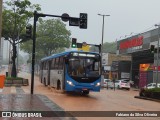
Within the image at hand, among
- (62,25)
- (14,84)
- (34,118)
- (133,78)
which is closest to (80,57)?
(14,84)

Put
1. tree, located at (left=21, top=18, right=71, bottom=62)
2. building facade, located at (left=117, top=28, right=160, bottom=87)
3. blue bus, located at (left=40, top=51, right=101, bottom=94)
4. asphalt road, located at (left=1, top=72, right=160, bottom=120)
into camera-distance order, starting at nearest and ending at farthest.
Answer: asphalt road, located at (left=1, top=72, right=160, bottom=120) → blue bus, located at (left=40, top=51, right=101, bottom=94) → building facade, located at (left=117, top=28, right=160, bottom=87) → tree, located at (left=21, top=18, right=71, bottom=62)

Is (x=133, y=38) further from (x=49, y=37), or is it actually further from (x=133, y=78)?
(x=49, y=37)

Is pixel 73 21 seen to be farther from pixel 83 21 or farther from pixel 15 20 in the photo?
pixel 15 20

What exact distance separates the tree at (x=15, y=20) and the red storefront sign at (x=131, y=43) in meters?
24.8

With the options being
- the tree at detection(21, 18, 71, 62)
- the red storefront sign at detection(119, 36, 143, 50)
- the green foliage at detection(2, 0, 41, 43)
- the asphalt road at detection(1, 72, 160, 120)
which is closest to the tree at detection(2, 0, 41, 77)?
the green foliage at detection(2, 0, 41, 43)

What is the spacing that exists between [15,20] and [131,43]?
31.1 metres

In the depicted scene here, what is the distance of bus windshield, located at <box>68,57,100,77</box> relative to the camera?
2886 centimetres

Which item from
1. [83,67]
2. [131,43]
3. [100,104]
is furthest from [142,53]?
[100,104]

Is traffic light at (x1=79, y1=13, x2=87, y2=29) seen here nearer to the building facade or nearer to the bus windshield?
the bus windshield

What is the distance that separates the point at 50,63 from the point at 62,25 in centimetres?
5820

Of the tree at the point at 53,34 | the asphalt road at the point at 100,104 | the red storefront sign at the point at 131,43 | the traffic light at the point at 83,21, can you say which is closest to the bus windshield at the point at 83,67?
the asphalt road at the point at 100,104

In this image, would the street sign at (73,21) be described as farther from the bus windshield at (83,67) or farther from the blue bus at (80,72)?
the bus windshield at (83,67)

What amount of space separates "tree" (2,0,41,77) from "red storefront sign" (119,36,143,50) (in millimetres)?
24784

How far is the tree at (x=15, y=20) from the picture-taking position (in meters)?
42.8
